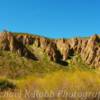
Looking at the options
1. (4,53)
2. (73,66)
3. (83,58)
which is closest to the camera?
(4,53)

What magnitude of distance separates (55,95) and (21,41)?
483 ft

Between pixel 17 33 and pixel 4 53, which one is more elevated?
pixel 17 33

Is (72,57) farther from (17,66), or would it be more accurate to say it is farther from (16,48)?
(17,66)

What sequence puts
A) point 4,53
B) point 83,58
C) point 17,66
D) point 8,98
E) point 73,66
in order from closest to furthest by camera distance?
point 8,98 → point 17,66 → point 4,53 → point 73,66 → point 83,58

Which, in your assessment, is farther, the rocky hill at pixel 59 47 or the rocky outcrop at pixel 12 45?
the rocky hill at pixel 59 47

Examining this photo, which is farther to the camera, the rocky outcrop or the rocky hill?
the rocky hill

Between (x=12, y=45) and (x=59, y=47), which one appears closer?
(x=12, y=45)

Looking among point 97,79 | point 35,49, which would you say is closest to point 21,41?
point 35,49

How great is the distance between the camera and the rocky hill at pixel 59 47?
151500mm

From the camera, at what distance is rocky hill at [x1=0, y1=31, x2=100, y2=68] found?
152 meters

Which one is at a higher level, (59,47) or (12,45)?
(59,47)

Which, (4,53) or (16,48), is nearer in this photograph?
(4,53)

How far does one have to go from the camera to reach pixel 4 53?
133 metres

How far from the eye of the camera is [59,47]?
17638cm
